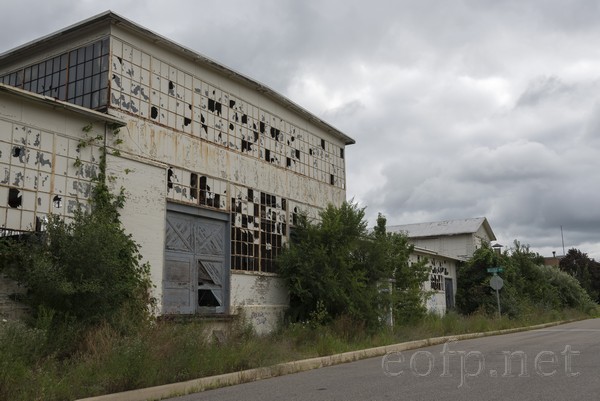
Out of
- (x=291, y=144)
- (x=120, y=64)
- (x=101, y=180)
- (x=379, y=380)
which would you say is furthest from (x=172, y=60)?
(x=379, y=380)

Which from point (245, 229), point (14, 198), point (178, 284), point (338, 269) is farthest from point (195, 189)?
point (338, 269)

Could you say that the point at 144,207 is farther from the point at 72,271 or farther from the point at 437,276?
the point at 437,276

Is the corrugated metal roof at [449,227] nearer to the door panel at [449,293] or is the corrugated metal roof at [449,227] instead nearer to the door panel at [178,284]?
the door panel at [449,293]

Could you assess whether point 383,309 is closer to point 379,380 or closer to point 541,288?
point 379,380

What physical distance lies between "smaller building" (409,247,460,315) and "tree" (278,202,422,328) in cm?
981

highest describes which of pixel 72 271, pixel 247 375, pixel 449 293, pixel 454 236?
pixel 454 236

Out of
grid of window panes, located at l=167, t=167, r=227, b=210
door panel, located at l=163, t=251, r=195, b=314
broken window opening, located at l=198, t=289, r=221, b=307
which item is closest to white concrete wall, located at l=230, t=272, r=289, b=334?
broken window opening, located at l=198, t=289, r=221, b=307

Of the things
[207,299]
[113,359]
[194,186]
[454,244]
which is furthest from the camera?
[454,244]

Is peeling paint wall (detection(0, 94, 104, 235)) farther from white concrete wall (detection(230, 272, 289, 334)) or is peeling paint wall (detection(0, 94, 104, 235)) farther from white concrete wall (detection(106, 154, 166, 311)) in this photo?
white concrete wall (detection(230, 272, 289, 334))

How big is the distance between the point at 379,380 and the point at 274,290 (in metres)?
9.07

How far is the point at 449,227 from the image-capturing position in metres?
44.1

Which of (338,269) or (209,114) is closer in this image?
(209,114)

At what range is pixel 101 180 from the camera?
43.2 feet

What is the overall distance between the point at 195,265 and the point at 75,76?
229 inches
